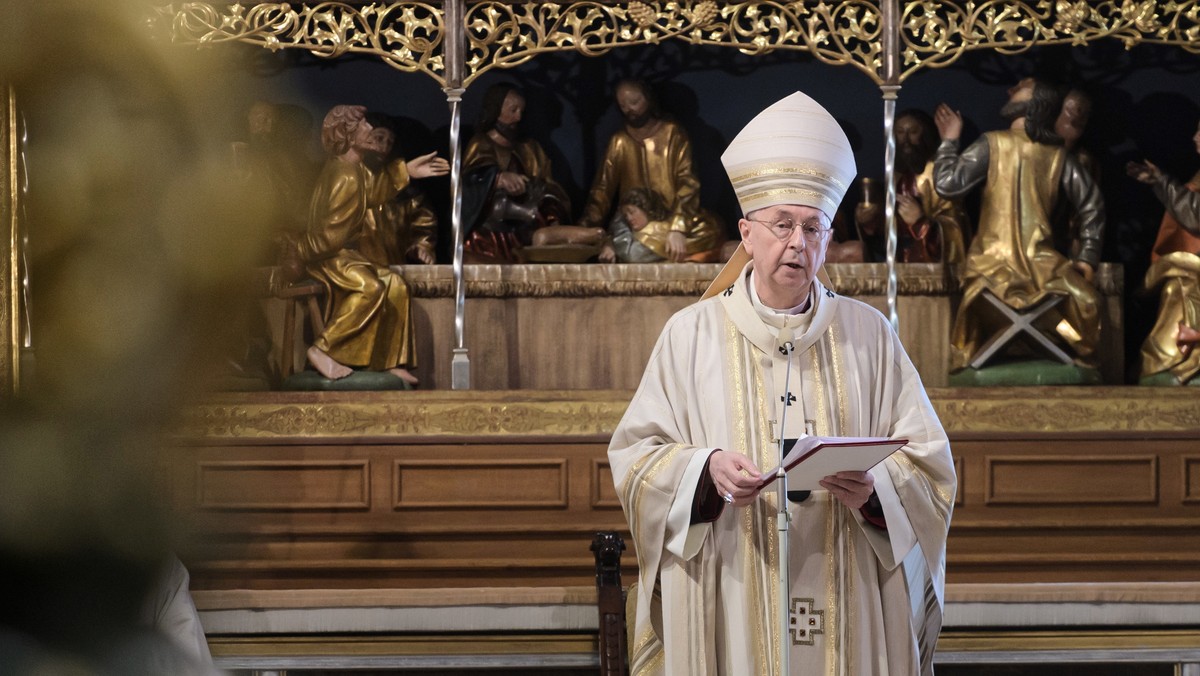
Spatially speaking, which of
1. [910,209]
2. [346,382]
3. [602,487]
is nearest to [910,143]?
[910,209]

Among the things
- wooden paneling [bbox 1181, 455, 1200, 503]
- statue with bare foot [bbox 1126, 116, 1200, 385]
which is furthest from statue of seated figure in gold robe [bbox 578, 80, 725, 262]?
wooden paneling [bbox 1181, 455, 1200, 503]

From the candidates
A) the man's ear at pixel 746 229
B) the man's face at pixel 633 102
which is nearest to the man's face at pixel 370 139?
the man's face at pixel 633 102

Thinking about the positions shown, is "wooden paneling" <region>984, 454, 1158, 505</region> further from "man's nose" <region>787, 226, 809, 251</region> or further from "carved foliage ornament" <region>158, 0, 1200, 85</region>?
"man's nose" <region>787, 226, 809, 251</region>

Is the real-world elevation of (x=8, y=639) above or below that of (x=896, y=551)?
above

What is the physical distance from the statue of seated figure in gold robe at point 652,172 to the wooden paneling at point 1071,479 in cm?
229

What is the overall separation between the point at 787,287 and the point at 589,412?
3782 mm

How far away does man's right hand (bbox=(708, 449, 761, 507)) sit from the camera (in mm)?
3145

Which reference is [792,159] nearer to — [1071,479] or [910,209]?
[1071,479]

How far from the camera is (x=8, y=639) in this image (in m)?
0.33

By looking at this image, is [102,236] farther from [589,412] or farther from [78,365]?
[589,412]

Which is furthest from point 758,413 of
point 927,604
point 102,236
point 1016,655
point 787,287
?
point 102,236

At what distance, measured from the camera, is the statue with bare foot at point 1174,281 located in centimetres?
781

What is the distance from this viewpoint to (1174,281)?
26.4 ft

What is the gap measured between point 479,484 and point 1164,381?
12.7 feet
